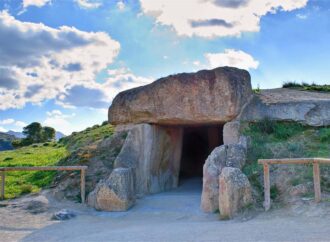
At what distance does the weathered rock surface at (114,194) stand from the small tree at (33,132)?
33.8 m

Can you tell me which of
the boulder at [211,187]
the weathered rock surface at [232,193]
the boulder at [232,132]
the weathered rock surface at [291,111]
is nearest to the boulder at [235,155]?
the boulder at [211,187]

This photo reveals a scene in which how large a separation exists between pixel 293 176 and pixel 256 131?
7.79ft

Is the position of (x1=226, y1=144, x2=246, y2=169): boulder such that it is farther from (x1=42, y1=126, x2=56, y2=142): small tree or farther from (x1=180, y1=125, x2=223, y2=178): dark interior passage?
(x1=42, y1=126, x2=56, y2=142): small tree

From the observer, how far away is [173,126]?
14.4m

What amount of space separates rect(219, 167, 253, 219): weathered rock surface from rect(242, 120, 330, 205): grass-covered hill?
465 millimetres

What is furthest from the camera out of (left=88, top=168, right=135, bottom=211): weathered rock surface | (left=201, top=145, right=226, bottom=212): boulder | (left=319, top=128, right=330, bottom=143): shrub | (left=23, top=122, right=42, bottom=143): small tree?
(left=23, top=122, right=42, bottom=143): small tree

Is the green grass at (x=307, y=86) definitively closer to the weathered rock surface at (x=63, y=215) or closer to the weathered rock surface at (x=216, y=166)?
the weathered rock surface at (x=216, y=166)

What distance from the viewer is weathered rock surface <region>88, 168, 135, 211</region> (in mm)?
10586

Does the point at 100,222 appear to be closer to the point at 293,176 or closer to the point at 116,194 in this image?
the point at 116,194

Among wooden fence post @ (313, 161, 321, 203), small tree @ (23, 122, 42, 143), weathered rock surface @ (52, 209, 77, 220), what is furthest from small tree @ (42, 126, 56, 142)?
wooden fence post @ (313, 161, 321, 203)

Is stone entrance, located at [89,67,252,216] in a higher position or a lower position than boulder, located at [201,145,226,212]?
higher

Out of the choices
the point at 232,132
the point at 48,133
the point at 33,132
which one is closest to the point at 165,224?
the point at 232,132

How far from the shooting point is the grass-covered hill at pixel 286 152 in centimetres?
948

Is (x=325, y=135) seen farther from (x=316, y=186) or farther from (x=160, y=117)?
(x=160, y=117)
